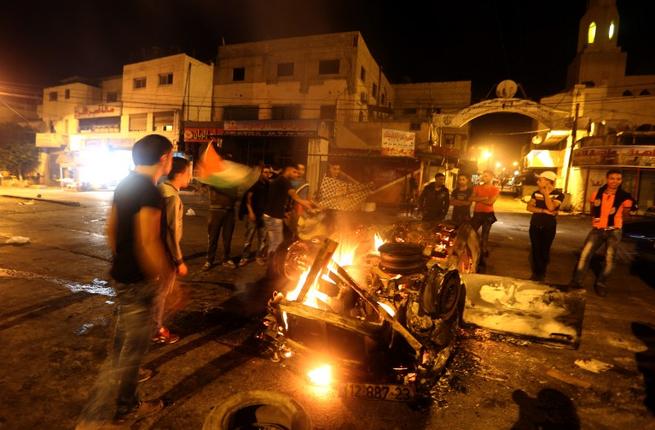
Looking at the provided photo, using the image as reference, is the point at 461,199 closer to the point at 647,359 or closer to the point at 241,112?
the point at 647,359

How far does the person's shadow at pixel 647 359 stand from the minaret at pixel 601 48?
3732 cm

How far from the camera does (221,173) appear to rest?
7.06 meters

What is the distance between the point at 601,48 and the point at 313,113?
27618 mm

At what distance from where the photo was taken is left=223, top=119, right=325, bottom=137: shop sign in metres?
23.5

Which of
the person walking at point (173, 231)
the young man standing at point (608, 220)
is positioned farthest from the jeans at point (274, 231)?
the young man standing at point (608, 220)

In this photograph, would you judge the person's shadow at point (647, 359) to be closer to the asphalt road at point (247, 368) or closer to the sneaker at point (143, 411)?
the asphalt road at point (247, 368)

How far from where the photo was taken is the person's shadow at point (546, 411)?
2.91m

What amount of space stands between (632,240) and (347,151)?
14.6m

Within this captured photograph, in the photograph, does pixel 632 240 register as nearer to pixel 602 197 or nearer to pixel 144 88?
pixel 602 197

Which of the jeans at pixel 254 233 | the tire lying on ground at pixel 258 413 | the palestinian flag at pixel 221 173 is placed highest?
the palestinian flag at pixel 221 173

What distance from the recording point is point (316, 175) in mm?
23922

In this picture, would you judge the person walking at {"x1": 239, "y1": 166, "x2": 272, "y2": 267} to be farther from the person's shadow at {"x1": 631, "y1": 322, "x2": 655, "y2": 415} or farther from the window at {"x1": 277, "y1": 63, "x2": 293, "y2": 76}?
the window at {"x1": 277, "y1": 63, "x2": 293, "y2": 76}

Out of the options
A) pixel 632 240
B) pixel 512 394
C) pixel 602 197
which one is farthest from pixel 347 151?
pixel 512 394

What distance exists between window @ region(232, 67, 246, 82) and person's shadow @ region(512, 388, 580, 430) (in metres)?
31.2
